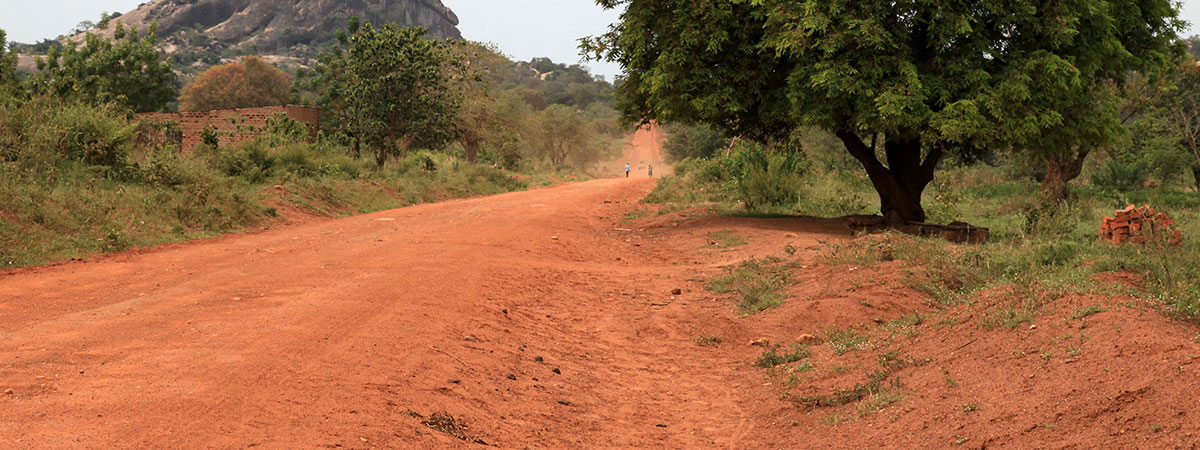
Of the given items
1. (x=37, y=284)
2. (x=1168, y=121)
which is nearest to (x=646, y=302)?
(x=37, y=284)

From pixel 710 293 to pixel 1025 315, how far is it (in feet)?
13.9

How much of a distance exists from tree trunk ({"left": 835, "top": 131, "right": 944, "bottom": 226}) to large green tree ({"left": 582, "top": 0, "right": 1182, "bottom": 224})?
0.02 m

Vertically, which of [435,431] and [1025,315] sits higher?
[1025,315]

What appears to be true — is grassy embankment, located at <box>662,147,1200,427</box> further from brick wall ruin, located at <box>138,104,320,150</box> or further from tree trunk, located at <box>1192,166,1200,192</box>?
brick wall ruin, located at <box>138,104,320,150</box>

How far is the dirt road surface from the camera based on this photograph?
4164mm

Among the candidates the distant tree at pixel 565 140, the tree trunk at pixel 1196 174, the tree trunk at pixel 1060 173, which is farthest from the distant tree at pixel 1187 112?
the distant tree at pixel 565 140

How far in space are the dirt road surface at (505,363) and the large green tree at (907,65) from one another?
16.0 feet

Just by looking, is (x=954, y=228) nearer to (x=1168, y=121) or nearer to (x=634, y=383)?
(x=634, y=383)

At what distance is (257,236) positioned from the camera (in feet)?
43.5

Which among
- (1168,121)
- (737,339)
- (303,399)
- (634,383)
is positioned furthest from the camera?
(1168,121)

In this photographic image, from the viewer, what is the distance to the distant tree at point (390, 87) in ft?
86.5

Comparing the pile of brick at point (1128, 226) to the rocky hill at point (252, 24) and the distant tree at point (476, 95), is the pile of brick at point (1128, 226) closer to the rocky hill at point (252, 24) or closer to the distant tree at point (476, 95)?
the distant tree at point (476, 95)

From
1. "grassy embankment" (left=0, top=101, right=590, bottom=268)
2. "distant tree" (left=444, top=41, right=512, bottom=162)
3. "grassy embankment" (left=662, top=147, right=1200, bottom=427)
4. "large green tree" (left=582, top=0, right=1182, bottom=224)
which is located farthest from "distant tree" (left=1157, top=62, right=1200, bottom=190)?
"distant tree" (left=444, top=41, right=512, bottom=162)

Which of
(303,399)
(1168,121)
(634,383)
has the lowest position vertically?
(634,383)
